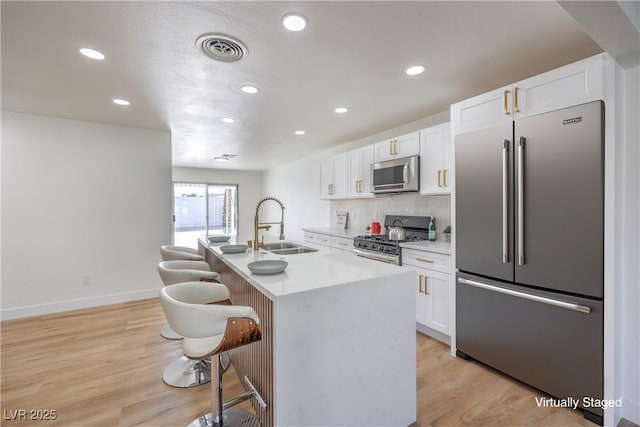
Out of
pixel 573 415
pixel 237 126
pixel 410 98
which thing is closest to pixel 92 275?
pixel 237 126

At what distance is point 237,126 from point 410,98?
2.26 m

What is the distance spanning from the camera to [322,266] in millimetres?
1887

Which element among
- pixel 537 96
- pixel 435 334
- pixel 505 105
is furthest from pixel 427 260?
pixel 537 96

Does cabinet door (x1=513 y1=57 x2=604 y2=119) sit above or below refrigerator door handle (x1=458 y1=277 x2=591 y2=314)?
above

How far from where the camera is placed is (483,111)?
7.26 ft

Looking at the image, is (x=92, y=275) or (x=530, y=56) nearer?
(x=530, y=56)

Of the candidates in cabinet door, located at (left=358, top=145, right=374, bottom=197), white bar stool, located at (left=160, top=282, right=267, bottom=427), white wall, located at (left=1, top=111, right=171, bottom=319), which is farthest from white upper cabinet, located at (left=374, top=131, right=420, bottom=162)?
white wall, located at (left=1, top=111, right=171, bottom=319)

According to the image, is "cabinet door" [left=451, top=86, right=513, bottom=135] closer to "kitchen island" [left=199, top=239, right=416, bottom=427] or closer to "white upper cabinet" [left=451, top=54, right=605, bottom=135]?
"white upper cabinet" [left=451, top=54, right=605, bottom=135]

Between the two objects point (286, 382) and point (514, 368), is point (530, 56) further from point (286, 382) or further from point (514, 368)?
point (286, 382)

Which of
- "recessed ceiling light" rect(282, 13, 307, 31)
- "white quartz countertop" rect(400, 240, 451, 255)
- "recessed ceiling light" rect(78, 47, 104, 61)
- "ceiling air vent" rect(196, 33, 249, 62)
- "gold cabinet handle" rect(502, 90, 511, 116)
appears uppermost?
"recessed ceiling light" rect(78, 47, 104, 61)

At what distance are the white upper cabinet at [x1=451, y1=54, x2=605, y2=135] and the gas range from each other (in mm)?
1339

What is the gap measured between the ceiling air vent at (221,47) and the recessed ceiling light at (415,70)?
1.25 m

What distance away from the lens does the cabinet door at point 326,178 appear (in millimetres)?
4816

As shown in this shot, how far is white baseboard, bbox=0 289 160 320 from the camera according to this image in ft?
11.0
